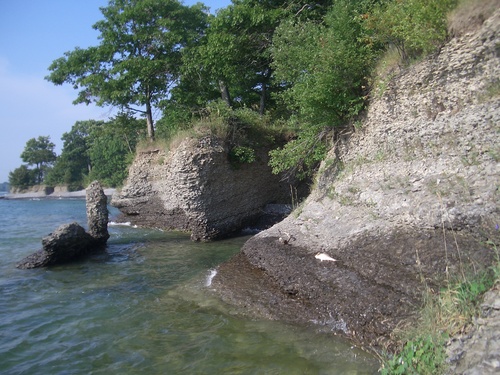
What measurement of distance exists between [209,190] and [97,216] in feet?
14.3

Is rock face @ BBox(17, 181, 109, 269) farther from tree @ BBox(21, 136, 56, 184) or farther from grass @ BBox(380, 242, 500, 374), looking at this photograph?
tree @ BBox(21, 136, 56, 184)

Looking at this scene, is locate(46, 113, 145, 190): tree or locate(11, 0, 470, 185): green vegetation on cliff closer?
locate(11, 0, 470, 185): green vegetation on cliff

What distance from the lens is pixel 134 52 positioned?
853 inches

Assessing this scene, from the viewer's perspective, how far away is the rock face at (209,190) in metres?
15.0

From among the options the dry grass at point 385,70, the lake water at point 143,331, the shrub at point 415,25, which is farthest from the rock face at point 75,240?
the shrub at point 415,25

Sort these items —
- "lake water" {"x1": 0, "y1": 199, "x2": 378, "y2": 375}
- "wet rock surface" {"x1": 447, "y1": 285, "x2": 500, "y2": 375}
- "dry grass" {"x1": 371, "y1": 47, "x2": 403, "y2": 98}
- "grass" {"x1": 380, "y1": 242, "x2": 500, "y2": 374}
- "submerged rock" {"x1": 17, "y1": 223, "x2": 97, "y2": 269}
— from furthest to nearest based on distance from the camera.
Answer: "submerged rock" {"x1": 17, "y1": 223, "x2": 97, "y2": 269}, "dry grass" {"x1": 371, "y1": 47, "x2": 403, "y2": 98}, "lake water" {"x1": 0, "y1": 199, "x2": 378, "y2": 375}, "grass" {"x1": 380, "y1": 242, "x2": 500, "y2": 374}, "wet rock surface" {"x1": 447, "y1": 285, "x2": 500, "y2": 375}

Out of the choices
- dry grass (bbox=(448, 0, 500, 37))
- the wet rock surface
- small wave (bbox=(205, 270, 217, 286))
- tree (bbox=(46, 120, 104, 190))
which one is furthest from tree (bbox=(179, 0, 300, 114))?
tree (bbox=(46, 120, 104, 190))

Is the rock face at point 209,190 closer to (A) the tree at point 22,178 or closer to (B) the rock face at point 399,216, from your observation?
(B) the rock face at point 399,216

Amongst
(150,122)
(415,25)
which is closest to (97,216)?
(150,122)

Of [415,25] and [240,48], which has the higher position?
[240,48]

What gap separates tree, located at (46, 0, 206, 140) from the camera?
67.9 ft

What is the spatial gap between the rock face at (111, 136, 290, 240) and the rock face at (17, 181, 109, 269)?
310 cm

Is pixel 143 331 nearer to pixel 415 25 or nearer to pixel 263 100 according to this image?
pixel 415 25

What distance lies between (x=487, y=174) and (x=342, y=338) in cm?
366
